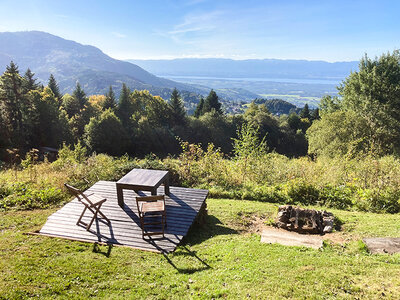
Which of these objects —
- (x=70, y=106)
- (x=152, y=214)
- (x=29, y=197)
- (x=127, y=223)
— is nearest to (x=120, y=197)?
(x=127, y=223)

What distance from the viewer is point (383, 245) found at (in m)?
5.61

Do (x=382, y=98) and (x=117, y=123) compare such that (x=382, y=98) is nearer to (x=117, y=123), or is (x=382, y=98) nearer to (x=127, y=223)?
(x=127, y=223)

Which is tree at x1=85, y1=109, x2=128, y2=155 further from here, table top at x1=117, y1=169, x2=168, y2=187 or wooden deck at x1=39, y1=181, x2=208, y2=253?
table top at x1=117, y1=169, x2=168, y2=187

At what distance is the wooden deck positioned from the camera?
19.7ft

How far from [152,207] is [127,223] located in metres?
0.88

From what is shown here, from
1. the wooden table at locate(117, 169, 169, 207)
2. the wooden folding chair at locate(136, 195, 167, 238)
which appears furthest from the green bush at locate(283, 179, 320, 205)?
the wooden folding chair at locate(136, 195, 167, 238)

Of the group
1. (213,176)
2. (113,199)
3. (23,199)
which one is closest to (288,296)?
(113,199)

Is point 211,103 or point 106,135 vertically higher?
point 211,103

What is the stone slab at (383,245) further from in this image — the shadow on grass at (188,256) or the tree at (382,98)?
the tree at (382,98)

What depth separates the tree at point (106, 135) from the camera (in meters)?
33.9

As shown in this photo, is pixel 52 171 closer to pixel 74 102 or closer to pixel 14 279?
pixel 14 279

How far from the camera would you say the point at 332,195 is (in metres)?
9.59

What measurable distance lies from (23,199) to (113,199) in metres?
3.57

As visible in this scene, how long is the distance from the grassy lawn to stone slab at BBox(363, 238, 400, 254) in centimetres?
20
